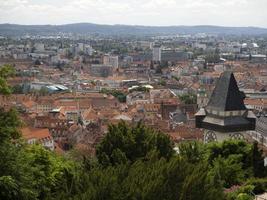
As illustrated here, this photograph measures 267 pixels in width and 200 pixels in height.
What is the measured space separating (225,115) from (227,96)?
1085 millimetres

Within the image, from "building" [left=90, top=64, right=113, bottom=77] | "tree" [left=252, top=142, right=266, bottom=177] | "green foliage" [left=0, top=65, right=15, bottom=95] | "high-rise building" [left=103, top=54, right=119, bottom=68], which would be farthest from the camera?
"high-rise building" [left=103, top=54, right=119, bottom=68]

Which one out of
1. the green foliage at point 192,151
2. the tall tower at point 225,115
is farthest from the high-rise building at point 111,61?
the green foliage at point 192,151

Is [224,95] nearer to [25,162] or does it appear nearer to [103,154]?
[103,154]

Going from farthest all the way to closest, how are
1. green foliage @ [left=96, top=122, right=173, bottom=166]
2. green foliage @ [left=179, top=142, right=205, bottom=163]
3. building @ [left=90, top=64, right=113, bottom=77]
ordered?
building @ [left=90, top=64, right=113, bottom=77] → green foliage @ [left=179, top=142, right=205, bottom=163] → green foliage @ [left=96, top=122, right=173, bottom=166]

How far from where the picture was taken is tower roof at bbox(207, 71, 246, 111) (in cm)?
2866

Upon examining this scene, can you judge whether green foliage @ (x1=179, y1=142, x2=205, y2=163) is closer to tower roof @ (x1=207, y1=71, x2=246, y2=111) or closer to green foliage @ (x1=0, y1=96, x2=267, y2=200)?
green foliage @ (x1=0, y1=96, x2=267, y2=200)

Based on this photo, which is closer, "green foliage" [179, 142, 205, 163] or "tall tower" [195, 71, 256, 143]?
"green foliage" [179, 142, 205, 163]

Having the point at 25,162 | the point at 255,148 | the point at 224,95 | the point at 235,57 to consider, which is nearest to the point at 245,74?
the point at 235,57

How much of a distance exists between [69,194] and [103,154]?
6.51m

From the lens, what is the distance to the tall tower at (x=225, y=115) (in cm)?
2809

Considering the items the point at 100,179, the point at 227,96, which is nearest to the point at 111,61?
the point at 227,96

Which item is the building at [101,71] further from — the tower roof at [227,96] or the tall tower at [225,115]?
the tall tower at [225,115]

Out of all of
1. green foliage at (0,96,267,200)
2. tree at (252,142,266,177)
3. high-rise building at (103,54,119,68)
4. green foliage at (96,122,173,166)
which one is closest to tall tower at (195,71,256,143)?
tree at (252,142,266,177)

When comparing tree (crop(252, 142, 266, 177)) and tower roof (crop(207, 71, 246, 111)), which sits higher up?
tower roof (crop(207, 71, 246, 111))
